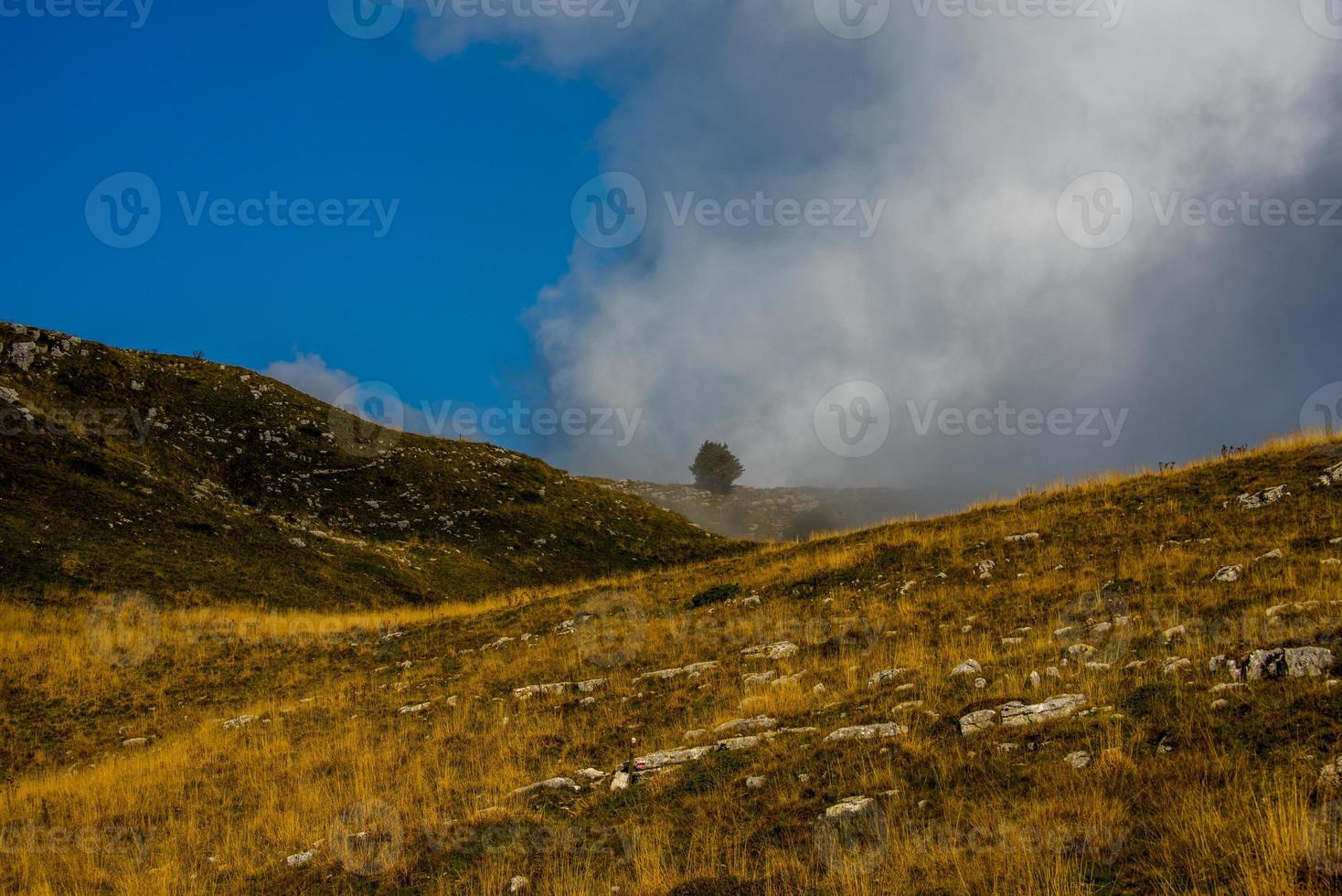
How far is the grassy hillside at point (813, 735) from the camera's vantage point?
5371 millimetres

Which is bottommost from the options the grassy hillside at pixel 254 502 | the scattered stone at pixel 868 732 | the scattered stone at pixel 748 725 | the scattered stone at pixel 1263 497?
the scattered stone at pixel 868 732

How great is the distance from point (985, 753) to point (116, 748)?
18.1 metres

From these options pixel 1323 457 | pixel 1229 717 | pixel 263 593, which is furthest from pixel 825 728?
pixel 263 593

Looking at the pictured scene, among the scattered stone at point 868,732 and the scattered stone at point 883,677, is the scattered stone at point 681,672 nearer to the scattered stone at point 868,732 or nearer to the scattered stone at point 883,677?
the scattered stone at point 883,677

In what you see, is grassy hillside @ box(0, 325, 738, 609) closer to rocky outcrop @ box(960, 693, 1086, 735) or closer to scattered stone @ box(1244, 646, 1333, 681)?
rocky outcrop @ box(960, 693, 1086, 735)

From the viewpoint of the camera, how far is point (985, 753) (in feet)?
23.0

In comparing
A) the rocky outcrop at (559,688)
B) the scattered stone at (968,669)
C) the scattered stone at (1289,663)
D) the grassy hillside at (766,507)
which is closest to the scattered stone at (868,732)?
the scattered stone at (968,669)

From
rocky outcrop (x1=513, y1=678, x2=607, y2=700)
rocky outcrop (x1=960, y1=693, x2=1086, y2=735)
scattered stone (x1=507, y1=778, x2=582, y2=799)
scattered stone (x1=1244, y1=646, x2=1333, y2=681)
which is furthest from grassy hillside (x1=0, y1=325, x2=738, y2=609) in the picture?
scattered stone (x1=1244, y1=646, x2=1333, y2=681)

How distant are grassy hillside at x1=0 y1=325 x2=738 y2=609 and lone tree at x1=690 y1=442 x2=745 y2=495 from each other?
43.8 metres

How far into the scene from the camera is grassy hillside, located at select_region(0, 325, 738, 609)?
30719 mm

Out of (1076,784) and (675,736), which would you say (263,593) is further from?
(1076,784)

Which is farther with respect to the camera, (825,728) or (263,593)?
(263,593)

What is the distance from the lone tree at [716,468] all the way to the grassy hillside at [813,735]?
82.0 meters

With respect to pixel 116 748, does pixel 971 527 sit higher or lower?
higher
